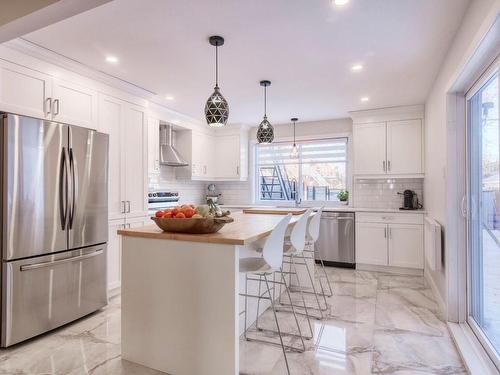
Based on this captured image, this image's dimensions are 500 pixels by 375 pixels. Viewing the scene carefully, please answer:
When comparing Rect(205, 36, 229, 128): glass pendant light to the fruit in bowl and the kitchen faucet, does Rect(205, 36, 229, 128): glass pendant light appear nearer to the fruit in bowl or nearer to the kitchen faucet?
the fruit in bowl

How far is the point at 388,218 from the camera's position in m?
4.72

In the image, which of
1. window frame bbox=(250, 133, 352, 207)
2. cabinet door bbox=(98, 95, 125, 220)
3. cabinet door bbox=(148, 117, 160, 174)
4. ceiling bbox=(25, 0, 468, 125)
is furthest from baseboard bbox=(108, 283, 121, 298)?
window frame bbox=(250, 133, 352, 207)

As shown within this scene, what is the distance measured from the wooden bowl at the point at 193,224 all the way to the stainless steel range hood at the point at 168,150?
9.25 feet

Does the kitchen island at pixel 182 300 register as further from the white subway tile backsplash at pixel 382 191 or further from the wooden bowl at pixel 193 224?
the white subway tile backsplash at pixel 382 191

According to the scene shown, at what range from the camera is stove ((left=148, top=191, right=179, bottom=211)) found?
4.60m

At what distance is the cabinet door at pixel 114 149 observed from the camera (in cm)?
345

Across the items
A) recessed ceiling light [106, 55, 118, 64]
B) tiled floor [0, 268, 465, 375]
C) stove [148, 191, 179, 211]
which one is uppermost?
recessed ceiling light [106, 55, 118, 64]

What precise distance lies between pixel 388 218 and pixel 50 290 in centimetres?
432

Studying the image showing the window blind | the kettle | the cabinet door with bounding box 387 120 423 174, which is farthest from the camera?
the window blind

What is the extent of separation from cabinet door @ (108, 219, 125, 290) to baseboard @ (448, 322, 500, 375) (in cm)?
336

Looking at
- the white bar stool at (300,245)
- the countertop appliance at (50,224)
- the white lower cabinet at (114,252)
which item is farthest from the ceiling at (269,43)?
the white lower cabinet at (114,252)

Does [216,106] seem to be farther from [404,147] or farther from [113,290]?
[404,147]

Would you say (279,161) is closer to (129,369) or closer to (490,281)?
(490,281)

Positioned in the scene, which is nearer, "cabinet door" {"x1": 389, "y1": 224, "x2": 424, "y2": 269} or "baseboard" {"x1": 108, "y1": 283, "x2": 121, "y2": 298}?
"baseboard" {"x1": 108, "y1": 283, "x2": 121, "y2": 298}
